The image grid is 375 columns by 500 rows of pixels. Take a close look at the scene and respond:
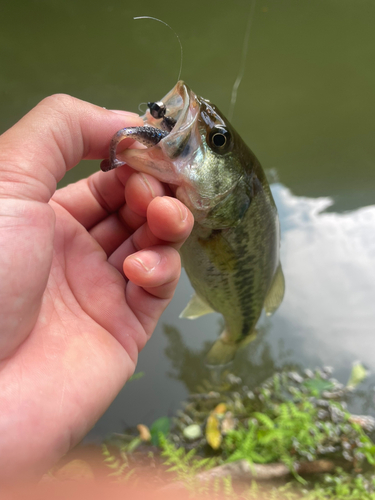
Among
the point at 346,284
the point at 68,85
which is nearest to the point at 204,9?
the point at 68,85

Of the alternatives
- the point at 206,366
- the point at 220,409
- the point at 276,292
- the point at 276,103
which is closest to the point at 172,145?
the point at 276,292

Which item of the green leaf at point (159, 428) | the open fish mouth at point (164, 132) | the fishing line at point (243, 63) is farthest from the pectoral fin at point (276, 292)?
the fishing line at point (243, 63)

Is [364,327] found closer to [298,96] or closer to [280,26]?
[298,96]

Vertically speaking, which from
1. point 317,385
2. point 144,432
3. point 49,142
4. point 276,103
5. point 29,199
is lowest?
point 144,432

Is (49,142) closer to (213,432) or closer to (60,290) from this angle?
(60,290)

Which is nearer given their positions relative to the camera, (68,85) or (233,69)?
(68,85)

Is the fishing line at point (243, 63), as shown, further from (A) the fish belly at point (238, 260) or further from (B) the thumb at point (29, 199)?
(B) the thumb at point (29, 199)
